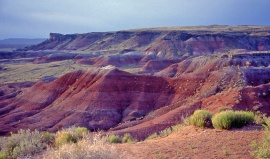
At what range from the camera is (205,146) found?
387 inches

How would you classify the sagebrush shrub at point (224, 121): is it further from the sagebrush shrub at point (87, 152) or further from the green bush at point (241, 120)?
the sagebrush shrub at point (87, 152)

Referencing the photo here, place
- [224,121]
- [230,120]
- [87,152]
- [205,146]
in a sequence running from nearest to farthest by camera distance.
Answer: [87,152], [205,146], [224,121], [230,120]

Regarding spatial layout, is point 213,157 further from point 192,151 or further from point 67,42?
point 67,42

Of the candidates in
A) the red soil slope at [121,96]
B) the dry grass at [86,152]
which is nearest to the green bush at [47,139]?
Answer: the dry grass at [86,152]

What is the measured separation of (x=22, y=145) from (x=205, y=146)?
524 centimetres

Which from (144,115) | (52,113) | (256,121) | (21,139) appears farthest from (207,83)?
(21,139)

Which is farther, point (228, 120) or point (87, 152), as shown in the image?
point (228, 120)

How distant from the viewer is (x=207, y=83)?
39.0 m

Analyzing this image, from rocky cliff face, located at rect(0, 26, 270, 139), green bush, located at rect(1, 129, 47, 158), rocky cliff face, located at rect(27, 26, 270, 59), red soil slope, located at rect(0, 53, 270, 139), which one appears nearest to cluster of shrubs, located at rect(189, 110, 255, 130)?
green bush, located at rect(1, 129, 47, 158)

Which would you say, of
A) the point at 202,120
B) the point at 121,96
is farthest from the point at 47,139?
the point at 121,96

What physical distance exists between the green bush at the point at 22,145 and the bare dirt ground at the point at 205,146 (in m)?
2.43

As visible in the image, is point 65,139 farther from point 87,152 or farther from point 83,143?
point 87,152

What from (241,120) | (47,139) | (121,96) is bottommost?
(121,96)

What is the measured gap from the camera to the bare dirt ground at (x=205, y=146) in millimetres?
9062
